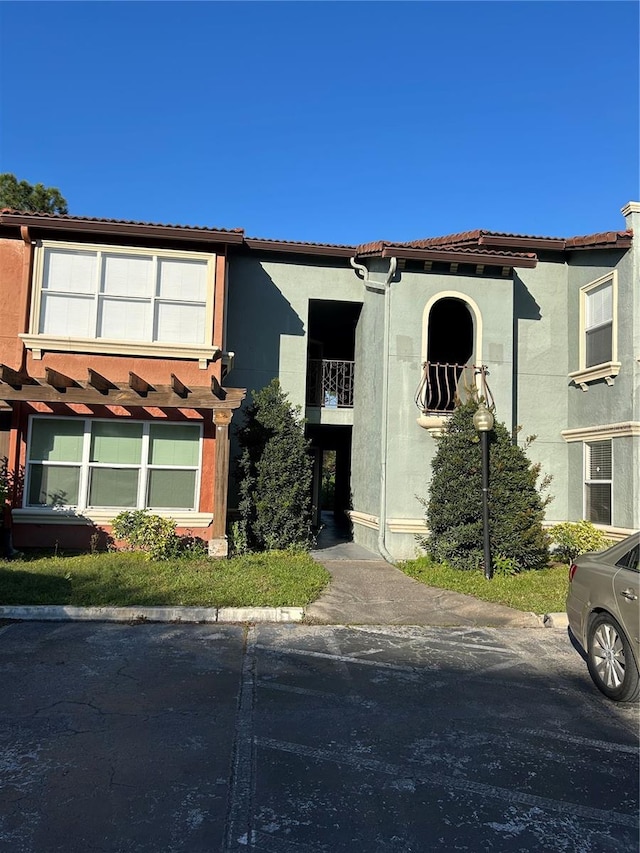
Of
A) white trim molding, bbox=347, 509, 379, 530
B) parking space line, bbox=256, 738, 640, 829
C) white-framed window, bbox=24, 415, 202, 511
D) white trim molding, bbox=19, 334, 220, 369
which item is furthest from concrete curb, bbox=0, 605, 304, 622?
white trim molding, bbox=19, 334, 220, 369

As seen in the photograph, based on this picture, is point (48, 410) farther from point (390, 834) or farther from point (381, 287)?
point (390, 834)

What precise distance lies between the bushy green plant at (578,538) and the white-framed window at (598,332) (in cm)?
285

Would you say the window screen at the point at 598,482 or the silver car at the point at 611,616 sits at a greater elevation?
the window screen at the point at 598,482

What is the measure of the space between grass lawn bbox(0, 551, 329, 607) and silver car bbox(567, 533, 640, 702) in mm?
3417

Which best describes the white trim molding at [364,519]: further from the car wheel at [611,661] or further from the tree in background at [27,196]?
the tree in background at [27,196]

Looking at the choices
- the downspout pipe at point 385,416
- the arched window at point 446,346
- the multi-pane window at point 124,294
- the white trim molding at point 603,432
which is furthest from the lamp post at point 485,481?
the multi-pane window at point 124,294

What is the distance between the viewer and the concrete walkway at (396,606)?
24.0ft

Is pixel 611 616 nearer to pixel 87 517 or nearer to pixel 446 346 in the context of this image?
pixel 87 517

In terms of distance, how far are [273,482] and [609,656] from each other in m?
6.71

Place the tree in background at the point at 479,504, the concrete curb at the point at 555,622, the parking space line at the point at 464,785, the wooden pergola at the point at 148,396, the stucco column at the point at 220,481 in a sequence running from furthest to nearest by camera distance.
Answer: the stucco column at the point at 220,481, the wooden pergola at the point at 148,396, the tree in background at the point at 479,504, the concrete curb at the point at 555,622, the parking space line at the point at 464,785

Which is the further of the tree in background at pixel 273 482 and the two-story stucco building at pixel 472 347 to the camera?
the two-story stucco building at pixel 472 347

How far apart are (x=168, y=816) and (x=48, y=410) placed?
9.01 metres

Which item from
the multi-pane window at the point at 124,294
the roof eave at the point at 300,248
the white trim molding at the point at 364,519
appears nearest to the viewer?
the multi-pane window at the point at 124,294

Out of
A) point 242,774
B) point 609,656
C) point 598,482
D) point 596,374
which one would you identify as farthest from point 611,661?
point 596,374
